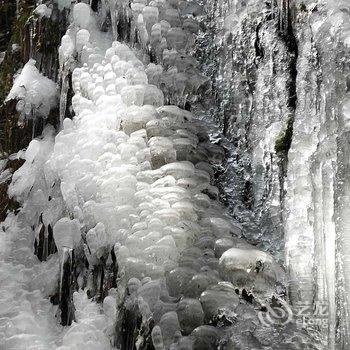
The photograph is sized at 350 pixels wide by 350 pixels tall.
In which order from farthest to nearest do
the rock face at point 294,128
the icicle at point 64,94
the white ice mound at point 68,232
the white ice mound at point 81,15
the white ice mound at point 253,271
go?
the white ice mound at point 81,15
the icicle at point 64,94
the white ice mound at point 68,232
the white ice mound at point 253,271
the rock face at point 294,128

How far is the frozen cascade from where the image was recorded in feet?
9.40

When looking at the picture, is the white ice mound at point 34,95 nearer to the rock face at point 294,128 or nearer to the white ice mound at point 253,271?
the rock face at point 294,128

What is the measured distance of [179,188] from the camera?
11.4 feet

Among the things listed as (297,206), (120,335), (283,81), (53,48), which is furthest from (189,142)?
(53,48)

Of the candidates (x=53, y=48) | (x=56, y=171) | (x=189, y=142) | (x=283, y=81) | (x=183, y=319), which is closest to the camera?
(x=183, y=319)

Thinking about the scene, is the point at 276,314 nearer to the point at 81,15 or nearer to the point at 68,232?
the point at 68,232

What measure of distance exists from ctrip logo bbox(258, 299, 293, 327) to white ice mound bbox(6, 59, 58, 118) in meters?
3.01

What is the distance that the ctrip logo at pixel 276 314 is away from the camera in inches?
112

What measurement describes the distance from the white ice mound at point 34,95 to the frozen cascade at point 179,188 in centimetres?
4

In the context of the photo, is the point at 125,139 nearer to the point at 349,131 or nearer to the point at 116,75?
the point at 116,75

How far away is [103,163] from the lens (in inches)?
153

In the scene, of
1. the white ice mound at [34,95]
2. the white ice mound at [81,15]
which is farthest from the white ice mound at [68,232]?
the white ice mound at [81,15]

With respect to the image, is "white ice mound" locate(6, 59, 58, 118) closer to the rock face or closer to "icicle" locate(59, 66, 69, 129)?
"icicle" locate(59, 66, 69, 129)

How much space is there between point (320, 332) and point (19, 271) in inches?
97.5
